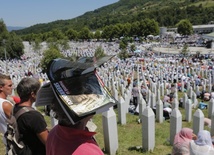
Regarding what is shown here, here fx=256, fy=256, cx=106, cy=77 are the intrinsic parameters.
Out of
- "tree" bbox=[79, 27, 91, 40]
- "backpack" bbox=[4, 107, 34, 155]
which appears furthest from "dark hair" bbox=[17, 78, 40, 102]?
"tree" bbox=[79, 27, 91, 40]

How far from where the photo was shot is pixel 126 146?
16.5 feet

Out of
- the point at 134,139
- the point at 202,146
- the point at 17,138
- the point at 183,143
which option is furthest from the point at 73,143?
the point at 134,139

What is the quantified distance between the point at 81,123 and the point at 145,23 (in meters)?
88.2

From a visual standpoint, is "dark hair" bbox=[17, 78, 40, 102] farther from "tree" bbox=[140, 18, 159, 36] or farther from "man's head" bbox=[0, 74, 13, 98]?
"tree" bbox=[140, 18, 159, 36]

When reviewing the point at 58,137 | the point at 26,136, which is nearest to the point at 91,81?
the point at 58,137

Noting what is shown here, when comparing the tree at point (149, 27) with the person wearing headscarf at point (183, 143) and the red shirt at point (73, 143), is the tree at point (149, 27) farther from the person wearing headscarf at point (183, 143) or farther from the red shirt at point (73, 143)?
the red shirt at point (73, 143)

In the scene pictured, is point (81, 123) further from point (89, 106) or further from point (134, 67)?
point (134, 67)

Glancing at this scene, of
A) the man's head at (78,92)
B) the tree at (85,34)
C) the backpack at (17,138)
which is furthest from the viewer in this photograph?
the tree at (85,34)

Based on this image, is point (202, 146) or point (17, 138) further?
point (202, 146)

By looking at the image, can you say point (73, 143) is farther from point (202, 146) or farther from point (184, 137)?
point (184, 137)

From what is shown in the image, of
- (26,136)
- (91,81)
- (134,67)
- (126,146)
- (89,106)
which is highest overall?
(91,81)

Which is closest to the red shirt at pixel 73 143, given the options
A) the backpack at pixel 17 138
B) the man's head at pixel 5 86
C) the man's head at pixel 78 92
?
the man's head at pixel 78 92

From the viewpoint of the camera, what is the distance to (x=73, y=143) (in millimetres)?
1633

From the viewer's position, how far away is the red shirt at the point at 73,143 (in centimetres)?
159
